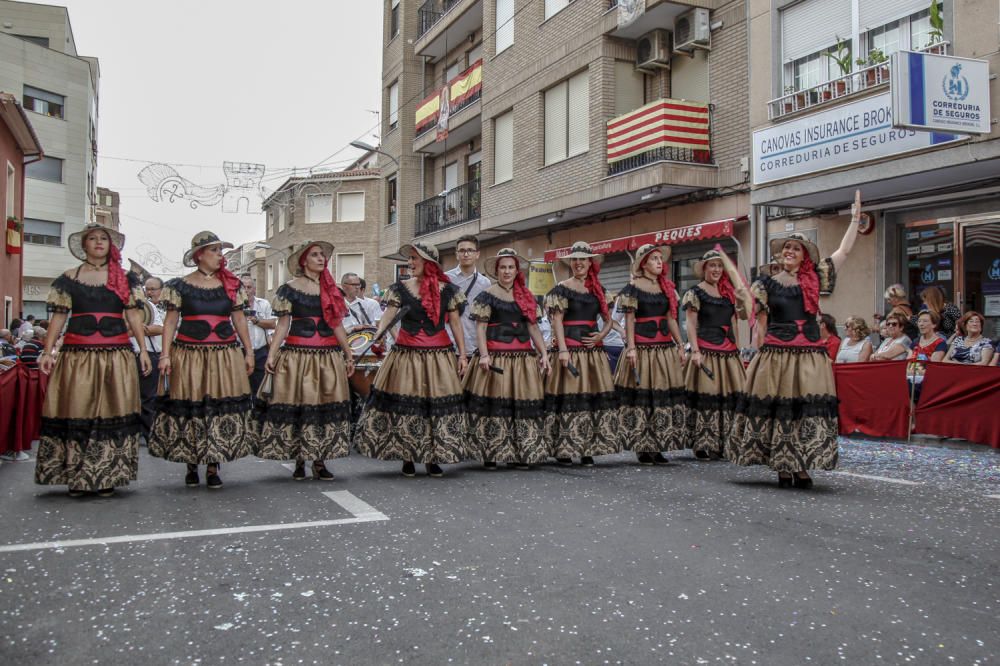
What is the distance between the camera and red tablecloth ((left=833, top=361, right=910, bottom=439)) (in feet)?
34.6

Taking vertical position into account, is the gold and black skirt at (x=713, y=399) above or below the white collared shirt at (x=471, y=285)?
A: below

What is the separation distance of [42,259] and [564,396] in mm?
38240

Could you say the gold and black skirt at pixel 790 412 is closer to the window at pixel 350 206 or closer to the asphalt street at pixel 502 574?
the asphalt street at pixel 502 574

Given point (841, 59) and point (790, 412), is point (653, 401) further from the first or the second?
point (841, 59)

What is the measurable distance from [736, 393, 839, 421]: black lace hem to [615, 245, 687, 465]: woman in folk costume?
144 cm

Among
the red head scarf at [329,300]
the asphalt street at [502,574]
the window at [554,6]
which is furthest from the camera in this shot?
the window at [554,6]

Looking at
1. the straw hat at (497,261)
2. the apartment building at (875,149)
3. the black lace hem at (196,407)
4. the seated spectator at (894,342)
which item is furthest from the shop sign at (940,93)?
the black lace hem at (196,407)

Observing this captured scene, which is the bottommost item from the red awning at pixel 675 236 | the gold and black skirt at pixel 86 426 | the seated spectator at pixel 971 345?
the gold and black skirt at pixel 86 426

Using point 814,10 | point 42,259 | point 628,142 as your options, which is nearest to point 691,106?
point 628,142

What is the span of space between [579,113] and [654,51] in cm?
224

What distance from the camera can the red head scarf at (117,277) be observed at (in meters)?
6.84

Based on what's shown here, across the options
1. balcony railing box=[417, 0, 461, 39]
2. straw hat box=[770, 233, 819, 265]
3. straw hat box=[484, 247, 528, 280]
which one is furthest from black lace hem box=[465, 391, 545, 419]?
balcony railing box=[417, 0, 461, 39]

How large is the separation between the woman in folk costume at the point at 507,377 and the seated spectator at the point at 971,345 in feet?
17.3

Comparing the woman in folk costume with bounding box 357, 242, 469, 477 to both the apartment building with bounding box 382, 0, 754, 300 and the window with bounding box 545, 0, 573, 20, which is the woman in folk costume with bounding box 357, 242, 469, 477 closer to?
the apartment building with bounding box 382, 0, 754, 300
